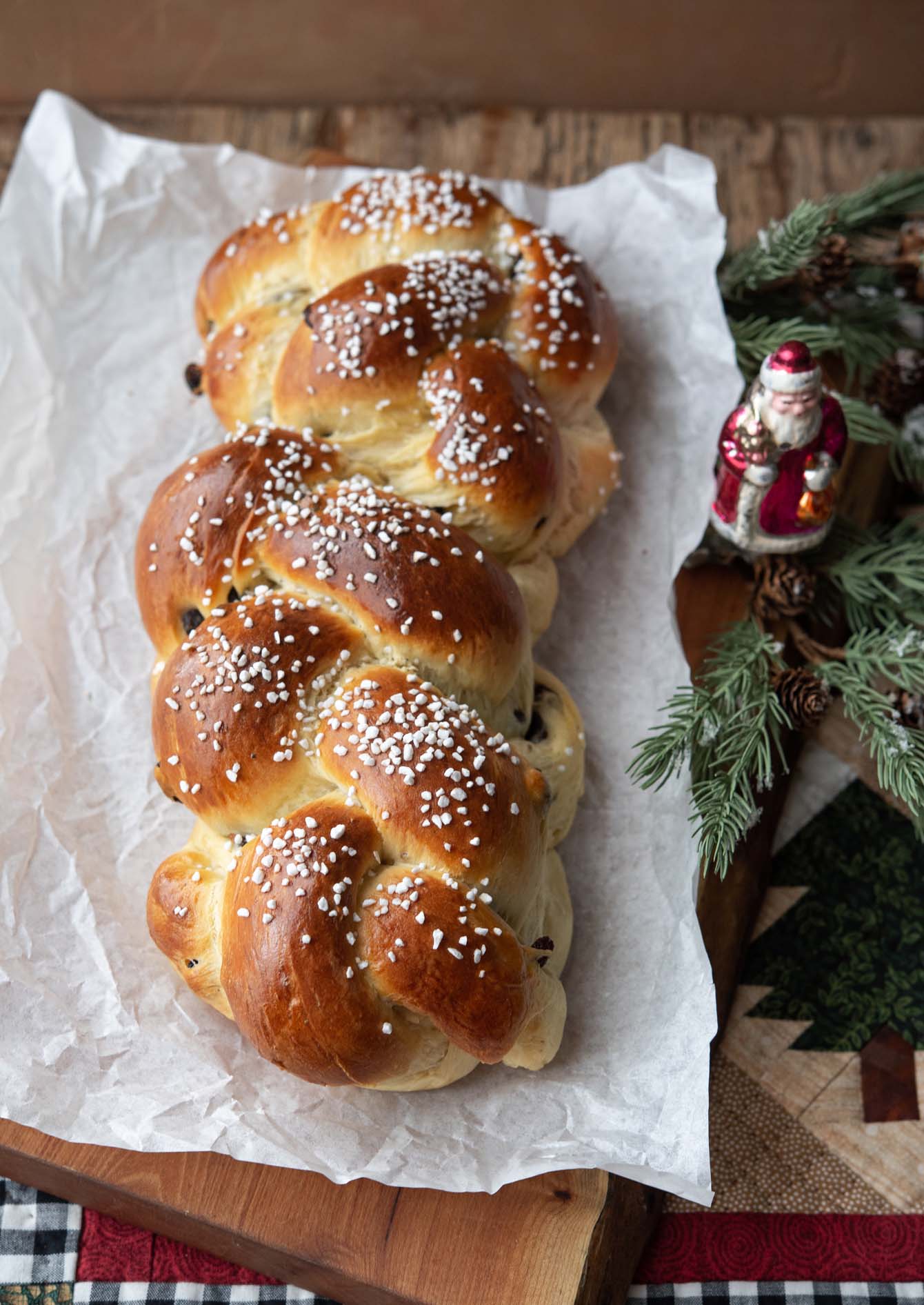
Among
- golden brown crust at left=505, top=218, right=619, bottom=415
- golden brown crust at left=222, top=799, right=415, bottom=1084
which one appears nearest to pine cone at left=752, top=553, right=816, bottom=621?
golden brown crust at left=505, top=218, right=619, bottom=415

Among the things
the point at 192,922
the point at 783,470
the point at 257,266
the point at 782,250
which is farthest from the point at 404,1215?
the point at 782,250

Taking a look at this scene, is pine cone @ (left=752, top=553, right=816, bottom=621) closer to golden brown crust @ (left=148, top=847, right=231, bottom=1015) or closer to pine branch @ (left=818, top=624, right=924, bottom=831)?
pine branch @ (left=818, top=624, right=924, bottom=831)

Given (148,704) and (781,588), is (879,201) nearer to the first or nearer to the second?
(781,588)

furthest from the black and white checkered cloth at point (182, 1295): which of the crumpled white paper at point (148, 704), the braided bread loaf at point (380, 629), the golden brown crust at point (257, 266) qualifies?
the golden brown crust at point (257, 266)

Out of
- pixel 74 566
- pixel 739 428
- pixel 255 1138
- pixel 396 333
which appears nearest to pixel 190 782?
pixel 255 1138

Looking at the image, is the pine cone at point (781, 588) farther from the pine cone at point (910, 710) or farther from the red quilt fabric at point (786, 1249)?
the red quilt fabric at point (786, 1249)
